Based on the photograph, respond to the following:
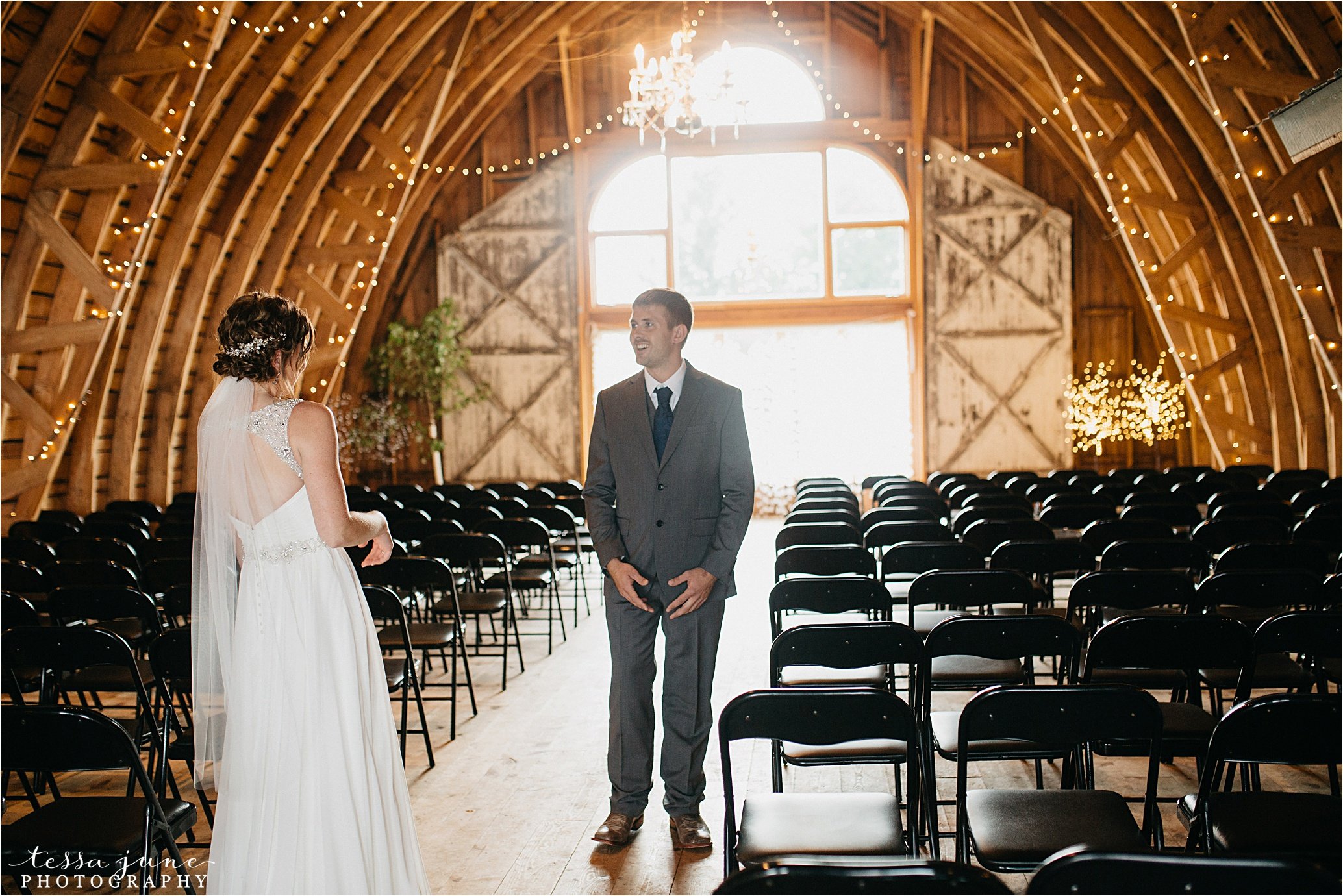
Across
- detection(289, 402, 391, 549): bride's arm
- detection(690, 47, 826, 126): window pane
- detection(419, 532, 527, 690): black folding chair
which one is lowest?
detection(419, 532, 527, 690): black folding chair

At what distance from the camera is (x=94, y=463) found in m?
11.3

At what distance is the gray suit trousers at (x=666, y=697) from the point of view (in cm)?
398

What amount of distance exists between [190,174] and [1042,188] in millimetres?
11638

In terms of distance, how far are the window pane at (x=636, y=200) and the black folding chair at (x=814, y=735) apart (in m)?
14.5

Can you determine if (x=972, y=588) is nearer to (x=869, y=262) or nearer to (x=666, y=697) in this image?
(x=666, y=697)

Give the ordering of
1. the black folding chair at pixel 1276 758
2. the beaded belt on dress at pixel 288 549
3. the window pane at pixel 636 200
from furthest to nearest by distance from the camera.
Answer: the window pane at pixel 636 200 → the beaded belt on dress at pixel 288 549 → the black folding chair at pixel 1276 758

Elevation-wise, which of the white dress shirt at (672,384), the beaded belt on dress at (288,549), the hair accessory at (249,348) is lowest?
the beaded belt on dress at (288,549)

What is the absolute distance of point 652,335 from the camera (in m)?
3.99

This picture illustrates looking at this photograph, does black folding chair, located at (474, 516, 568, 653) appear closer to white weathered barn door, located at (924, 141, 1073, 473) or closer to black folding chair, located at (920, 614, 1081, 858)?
black folding chair, located at (920, 614, 1081, 858)

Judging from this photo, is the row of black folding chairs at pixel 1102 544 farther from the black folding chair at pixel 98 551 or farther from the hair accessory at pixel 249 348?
the black folding chair at pixel 98 551

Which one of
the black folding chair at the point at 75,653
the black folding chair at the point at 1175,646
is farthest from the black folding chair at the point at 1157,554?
the black folding chair at the point at 75,653

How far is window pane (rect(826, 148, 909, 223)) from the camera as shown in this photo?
16.7 meters

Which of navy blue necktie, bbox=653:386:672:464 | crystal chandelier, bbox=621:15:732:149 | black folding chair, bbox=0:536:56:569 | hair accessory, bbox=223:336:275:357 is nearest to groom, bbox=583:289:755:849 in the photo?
navy blue necktie, bbox=653:386:672:464

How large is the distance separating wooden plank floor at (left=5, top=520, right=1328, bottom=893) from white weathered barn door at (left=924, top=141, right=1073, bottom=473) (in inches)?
419
